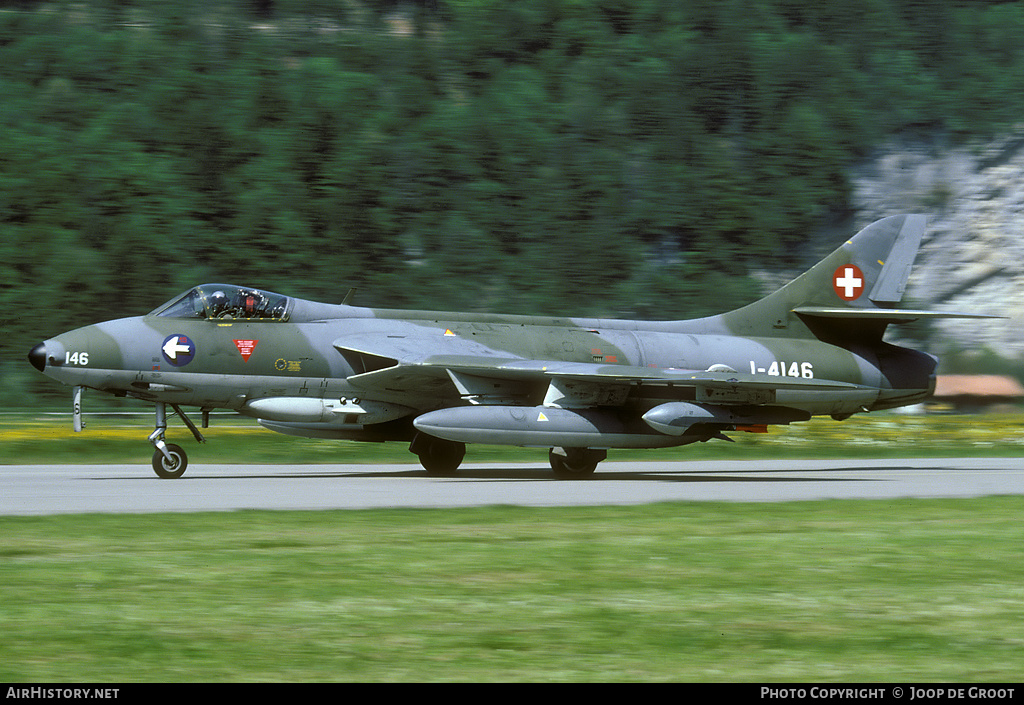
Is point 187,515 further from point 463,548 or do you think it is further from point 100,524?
point 463,548

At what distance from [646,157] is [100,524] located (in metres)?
48.4

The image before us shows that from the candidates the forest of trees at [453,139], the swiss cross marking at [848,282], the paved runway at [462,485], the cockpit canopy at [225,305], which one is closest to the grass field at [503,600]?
the paved runway at [462,485]

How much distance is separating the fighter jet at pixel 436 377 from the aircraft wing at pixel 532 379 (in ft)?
0.08

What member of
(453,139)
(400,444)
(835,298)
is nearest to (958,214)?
(453,139)

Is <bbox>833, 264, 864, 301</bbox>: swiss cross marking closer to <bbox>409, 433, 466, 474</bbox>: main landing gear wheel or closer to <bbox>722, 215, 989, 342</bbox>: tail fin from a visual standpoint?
<bbox>722, 215, 989, 342</bbox>: tail fin

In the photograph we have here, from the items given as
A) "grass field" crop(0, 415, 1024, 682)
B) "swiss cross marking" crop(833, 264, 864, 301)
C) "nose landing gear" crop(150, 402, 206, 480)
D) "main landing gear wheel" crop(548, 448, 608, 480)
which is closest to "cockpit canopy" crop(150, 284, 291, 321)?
"nose landing gear" crop(150, 402, 206, 480)

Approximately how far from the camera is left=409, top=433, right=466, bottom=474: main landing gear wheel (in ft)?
64.5

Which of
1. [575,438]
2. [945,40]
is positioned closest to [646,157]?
[945,40]

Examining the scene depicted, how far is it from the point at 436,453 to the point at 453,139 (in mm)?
37875

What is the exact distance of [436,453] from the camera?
19.8 meters

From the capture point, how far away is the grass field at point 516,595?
5.67 meters

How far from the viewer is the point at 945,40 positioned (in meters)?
64.1

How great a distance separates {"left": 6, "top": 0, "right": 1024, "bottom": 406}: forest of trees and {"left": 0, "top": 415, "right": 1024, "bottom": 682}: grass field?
129 feet

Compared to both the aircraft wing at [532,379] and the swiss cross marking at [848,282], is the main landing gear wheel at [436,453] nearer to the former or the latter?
the aircraft wing at [532,379]
